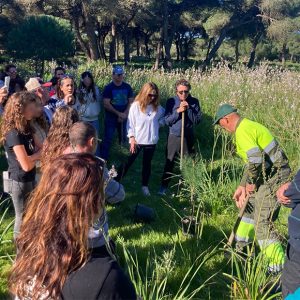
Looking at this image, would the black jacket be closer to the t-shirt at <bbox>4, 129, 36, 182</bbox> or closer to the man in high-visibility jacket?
the man in high-visibility jacket

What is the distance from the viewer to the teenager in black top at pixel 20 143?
3488 mm

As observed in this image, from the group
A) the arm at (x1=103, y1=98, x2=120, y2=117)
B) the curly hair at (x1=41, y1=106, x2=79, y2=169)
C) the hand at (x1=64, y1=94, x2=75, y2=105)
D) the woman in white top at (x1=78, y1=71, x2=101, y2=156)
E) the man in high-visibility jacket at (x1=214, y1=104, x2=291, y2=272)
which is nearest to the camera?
the curly hair at (x1=41, y1=106, x2=79, y2=169)

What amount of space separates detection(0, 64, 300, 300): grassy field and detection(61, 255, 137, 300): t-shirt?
1.14 metres

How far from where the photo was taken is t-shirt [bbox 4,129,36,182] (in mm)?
3494

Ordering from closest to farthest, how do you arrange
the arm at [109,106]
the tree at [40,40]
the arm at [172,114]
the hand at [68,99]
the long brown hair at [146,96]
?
the hand at [68,99], the long brown hair at [146,96], the arm at [172,114], the arm at [109,106], the tree at [40,40]

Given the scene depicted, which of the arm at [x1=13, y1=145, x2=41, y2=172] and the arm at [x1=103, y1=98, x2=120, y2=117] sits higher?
the arm at [x1=13, y1=145, x2=41, y2=172]

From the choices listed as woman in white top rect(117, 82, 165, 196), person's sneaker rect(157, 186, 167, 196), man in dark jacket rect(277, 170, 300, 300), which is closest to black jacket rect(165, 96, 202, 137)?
woman in white top rect(117, 82, 165, 196)

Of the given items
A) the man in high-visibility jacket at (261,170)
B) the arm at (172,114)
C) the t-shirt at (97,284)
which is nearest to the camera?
the t-shirt at (97,284)

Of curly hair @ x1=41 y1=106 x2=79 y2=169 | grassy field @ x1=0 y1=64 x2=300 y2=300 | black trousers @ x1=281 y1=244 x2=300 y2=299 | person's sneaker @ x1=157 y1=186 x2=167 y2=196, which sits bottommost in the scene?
person's sneaker @ x1=157 y1=186 x2=167 y2=196

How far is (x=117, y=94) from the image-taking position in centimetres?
668

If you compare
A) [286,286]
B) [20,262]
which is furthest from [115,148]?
[20,262]

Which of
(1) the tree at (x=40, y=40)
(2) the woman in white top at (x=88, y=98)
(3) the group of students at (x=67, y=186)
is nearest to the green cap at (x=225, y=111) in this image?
(3) the group of students at (x=67, y=186)

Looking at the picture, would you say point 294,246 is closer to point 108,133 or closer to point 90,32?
point 108,133

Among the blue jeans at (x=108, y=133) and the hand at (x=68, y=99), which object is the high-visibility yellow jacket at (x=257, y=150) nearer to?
the hand at (x=68, y=99)
